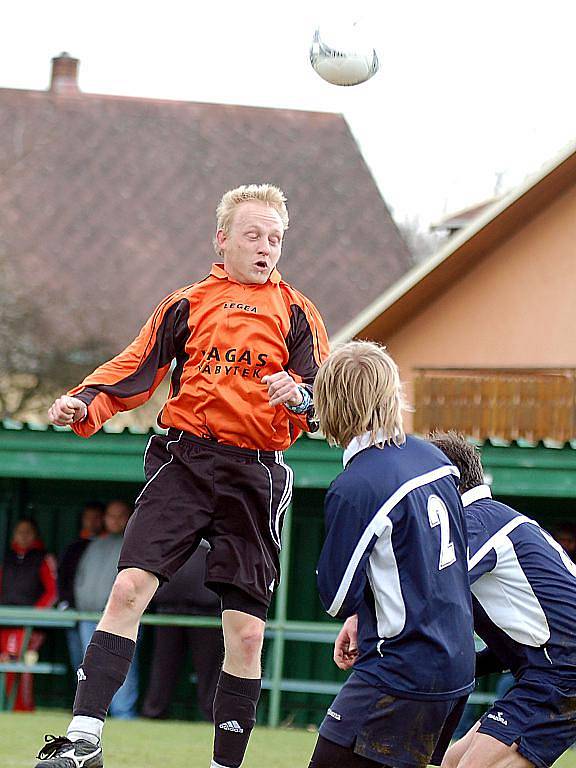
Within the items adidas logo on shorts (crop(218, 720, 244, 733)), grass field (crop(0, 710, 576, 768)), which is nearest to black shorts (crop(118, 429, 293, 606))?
adidas logo on shorts (crop(218, 720, 244, 733))

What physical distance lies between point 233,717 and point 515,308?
18.8 m

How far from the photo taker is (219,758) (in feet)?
17.3

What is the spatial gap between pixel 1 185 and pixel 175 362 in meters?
29.2

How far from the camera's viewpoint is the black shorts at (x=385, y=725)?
14.1ft

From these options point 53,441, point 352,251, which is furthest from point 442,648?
point 352,251

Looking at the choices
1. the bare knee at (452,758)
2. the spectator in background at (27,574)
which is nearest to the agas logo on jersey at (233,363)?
the bare knee at (452,758)

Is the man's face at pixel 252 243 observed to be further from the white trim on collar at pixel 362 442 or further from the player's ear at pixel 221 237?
the white trim on collar at pixel 362 442

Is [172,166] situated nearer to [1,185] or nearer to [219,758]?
[1,185]

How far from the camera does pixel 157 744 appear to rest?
30.4ft

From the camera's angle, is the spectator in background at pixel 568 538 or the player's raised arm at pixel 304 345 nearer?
the player's raised arm at pixel 304 345

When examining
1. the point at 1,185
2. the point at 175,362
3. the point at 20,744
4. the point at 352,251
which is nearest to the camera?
the point at 175,362

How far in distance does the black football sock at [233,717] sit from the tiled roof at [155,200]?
24.2m

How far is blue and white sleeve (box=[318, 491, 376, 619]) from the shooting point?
426 centimetres

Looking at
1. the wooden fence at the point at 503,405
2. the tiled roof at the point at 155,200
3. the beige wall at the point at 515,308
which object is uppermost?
the tiled roof at the point at 155,200
